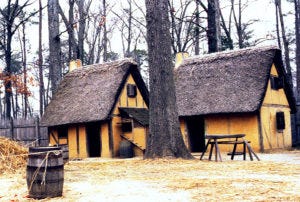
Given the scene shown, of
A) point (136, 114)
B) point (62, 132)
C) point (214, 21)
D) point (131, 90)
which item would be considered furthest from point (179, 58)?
point (62, 132)

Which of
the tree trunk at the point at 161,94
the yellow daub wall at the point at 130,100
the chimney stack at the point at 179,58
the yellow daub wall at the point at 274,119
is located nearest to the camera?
the tree trunk at the point at 161,94

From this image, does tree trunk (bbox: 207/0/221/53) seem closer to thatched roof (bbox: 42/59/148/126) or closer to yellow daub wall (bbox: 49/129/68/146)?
thatched roof (bbox: 42/59/148/126)

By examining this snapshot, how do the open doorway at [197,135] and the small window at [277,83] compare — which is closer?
the small window at [277,83]

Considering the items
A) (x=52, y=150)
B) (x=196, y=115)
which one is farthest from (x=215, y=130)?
(x=52, y=150)

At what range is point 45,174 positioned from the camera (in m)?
6.41

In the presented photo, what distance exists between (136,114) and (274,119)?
6589 millimetres

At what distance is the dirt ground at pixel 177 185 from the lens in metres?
5.93

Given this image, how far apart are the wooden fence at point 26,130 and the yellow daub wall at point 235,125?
9.07 m

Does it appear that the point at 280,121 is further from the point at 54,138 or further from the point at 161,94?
the point at 54,138

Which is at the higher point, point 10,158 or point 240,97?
point 240,97

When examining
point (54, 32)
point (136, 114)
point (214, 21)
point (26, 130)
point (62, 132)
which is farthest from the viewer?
point (26, 130)

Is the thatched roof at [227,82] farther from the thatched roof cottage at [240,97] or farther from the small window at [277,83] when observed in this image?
the small window at [277,83]

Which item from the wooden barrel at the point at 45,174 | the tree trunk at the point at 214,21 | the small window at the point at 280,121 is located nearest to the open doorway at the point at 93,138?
the tree trunk at the point at 214,21

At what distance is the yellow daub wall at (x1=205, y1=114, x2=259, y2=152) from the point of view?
18.1 meters
